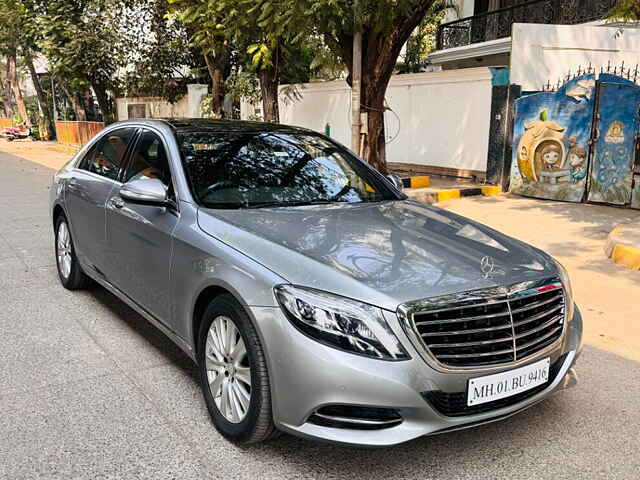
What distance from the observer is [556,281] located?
3117 mm

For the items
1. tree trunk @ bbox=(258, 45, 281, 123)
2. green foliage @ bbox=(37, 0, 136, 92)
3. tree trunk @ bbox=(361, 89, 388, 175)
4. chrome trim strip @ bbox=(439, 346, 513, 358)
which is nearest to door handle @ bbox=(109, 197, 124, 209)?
chrome trim strip @ bbox=(439, 346, 513, 358)

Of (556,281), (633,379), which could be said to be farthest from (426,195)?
(556,281)

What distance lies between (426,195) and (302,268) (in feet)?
30.6

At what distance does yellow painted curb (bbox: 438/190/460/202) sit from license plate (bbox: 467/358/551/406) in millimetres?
8995

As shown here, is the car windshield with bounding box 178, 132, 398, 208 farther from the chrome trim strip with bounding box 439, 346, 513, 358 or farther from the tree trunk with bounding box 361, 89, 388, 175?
the tree trunk with bounding box 361, 89, 388, 175

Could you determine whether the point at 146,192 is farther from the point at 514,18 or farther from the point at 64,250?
the point at 514,18

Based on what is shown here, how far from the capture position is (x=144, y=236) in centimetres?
391

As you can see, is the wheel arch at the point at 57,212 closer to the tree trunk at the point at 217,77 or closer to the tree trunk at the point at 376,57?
the tree trunk at the point at 376,57

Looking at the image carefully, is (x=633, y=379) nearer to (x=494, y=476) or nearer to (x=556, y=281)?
(x=556, y=281)

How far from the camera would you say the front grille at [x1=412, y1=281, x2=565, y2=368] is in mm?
2643

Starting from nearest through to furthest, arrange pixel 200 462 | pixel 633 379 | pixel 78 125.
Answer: pixel 200 462 < pixel 633 379 < pixel 78 125

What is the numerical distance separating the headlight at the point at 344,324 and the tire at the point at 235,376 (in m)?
0.30

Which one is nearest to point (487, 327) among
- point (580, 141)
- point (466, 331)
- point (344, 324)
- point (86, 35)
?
point (466, 331)

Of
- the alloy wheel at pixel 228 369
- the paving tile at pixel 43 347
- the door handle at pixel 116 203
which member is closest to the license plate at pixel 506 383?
the alloy wheel at pixel 228 369
